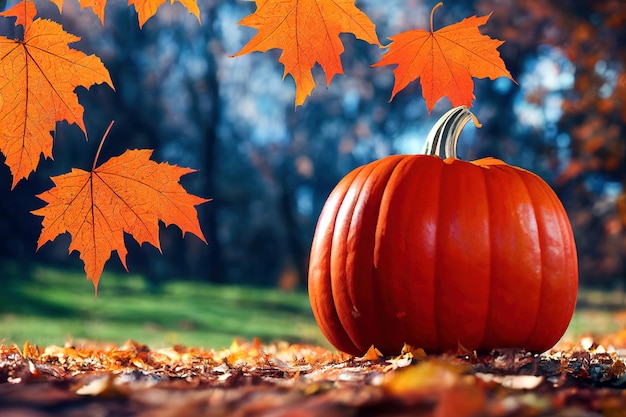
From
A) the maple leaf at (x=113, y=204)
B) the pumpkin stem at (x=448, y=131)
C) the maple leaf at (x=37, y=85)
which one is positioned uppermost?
the maple leaf at (x=37, y=85)

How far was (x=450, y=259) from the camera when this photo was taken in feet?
6.51

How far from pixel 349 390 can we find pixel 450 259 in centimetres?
83

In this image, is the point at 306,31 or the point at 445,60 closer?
the point at 306,31

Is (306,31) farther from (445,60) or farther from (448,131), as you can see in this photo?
(448,131)

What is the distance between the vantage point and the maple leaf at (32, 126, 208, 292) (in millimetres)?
2215

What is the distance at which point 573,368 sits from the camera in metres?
1.98

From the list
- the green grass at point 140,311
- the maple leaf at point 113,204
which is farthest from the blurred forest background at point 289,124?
the maple leaf at point 113,204

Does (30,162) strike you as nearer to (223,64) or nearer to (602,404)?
(602,404)

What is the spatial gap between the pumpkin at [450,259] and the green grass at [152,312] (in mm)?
2801

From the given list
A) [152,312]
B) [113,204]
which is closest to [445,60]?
[113,204]

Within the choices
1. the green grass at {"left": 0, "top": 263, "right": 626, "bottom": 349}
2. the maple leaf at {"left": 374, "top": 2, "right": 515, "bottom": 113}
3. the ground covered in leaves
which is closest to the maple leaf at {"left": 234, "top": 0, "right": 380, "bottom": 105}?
the maple leaf at {"left": 374, "top": 2, "right": 515, "bottom": 113}

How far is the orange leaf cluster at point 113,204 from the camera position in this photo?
2.21 metres

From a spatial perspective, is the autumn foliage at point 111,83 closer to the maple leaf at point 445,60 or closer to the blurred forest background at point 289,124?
the maple leaf at point 445,60

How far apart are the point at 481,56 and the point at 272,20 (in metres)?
0.71
